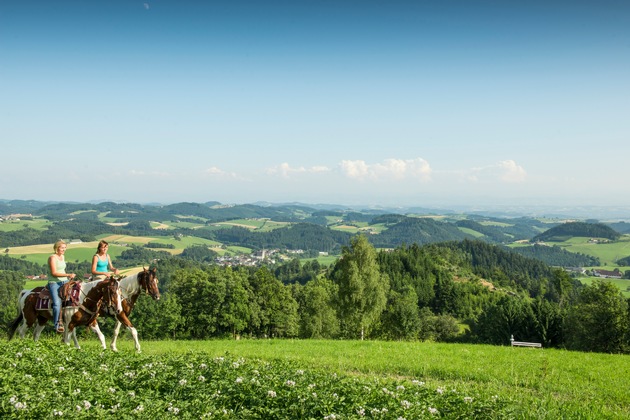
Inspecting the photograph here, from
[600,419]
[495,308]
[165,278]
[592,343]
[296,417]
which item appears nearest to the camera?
[296,417]

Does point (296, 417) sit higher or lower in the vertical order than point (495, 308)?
higher

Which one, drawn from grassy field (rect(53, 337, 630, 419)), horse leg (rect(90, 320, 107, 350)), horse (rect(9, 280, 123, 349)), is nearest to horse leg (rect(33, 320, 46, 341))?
horse (rect(9, 280, 123, 349))

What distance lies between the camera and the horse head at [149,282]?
15.2 meters

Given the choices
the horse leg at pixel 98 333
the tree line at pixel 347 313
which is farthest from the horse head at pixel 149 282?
the tree line at pixel 347 313

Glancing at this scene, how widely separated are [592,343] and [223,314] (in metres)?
47.1

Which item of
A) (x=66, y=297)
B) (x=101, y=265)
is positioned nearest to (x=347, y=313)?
(x=101, y=265)

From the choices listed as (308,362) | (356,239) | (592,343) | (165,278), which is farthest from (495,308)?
(165,278)

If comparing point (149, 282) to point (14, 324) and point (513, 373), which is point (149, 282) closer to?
point (14, 324)

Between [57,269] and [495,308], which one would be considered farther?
[495,308]

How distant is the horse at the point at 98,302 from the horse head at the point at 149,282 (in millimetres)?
971

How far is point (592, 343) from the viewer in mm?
47938

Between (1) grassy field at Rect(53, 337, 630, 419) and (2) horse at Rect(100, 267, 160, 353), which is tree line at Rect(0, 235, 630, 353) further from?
(2) horse at Rect(100, 267, 160, 353)

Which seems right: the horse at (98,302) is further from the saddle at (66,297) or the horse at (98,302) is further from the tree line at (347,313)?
the tree line at (347,313)

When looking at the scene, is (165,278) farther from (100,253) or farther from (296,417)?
(296,417)
